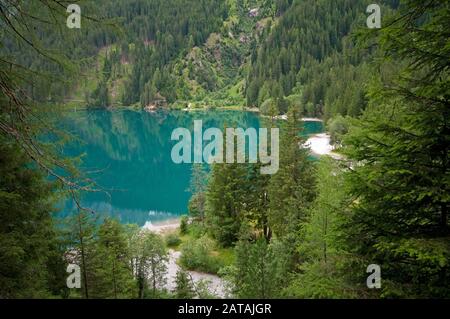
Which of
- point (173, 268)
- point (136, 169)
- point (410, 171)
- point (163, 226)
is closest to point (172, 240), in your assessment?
point (173, 268)

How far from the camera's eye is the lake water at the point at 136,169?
47094 millimetres

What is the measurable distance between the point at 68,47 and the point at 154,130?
358 ft

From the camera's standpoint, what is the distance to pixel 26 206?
9.49 m

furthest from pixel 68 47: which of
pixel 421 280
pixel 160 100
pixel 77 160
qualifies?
pixel 160 100

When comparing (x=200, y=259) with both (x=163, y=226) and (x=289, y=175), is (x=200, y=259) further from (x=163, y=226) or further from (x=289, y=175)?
(x=163, y=226)

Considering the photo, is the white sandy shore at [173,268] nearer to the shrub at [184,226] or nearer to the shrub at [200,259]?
the shrub at [200,259]

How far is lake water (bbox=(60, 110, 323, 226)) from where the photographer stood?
4709 centimetres

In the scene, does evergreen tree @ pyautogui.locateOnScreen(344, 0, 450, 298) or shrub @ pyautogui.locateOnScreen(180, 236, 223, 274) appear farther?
shrub @ pyautogui.locateOnScreen(180, 236, 223, 274)

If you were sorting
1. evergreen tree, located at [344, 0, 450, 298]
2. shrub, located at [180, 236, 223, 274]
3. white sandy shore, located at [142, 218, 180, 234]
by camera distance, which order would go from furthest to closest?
1. white sandy shore, located at [142, 218, 180, 234]
2. shrub, located at [180, 236, 223, 274]
3. evergreen tree, located at [344, 0, 450, 298]

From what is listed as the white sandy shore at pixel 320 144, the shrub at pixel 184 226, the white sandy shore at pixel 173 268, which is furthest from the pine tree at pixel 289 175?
the white sandy shore at pixel 320 144

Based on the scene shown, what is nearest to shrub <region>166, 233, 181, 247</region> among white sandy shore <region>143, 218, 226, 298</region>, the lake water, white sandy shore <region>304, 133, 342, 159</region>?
white sandy shore <region>143, 218, 226, 298</region>

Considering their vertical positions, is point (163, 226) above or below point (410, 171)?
below

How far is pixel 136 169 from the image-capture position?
70438mm

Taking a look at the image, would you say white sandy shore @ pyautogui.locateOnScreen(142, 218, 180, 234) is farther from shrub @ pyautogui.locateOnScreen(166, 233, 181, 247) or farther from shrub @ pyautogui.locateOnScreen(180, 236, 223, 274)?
shrub @ pyautogui.locateOnScreen(180, 236, 223, 274)
